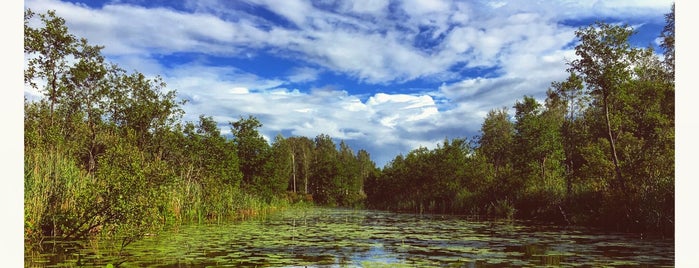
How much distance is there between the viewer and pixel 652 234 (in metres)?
15.3

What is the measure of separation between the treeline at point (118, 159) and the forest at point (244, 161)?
5 cm

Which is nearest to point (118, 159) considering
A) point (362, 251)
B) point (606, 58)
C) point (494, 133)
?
point (362, 251)

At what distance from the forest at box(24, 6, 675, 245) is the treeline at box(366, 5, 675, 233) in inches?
2.9

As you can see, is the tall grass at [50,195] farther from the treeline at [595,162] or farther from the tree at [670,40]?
the tree at [670,40]

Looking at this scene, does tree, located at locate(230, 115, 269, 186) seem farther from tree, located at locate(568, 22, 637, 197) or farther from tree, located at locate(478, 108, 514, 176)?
tree, located at locate(568, 22, 637, 197)

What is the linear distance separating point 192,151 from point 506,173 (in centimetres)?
2327

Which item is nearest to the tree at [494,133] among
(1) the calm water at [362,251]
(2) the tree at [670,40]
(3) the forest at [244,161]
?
(3) the forest at [244,161]

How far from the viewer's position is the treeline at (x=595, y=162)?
1786 centimetres

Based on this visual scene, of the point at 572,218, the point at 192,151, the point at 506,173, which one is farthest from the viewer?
the point at 192,151

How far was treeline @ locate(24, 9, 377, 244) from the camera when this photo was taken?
10805 millimetres

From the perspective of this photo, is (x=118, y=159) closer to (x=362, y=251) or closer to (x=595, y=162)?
(x=362, y=251)

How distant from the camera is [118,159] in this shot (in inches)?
444
